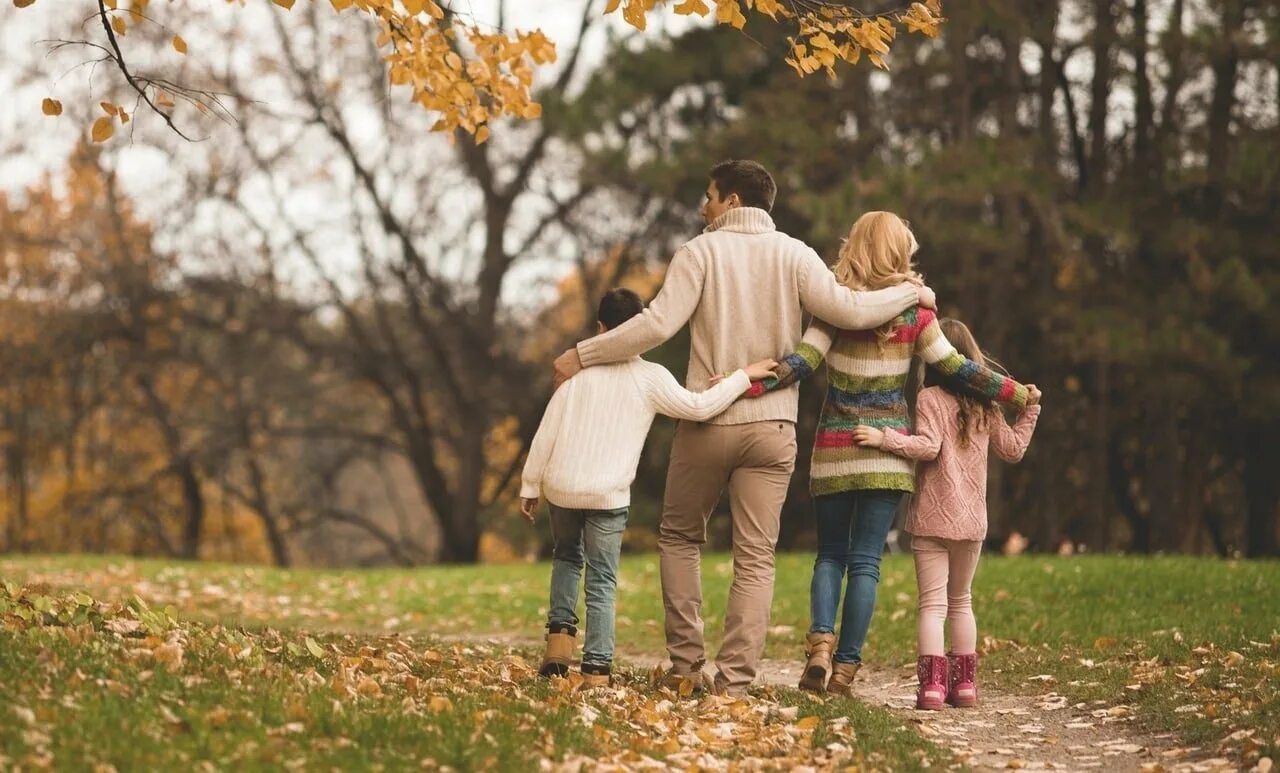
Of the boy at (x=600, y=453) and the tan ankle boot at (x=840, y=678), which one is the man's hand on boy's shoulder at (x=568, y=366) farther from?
the tan ankle boot at (x=840, y=678)

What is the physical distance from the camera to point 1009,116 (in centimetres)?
1836

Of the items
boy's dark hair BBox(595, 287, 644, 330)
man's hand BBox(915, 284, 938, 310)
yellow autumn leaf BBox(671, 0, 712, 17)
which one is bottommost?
boy's dark hair BBox(595, 287, 644, 330)

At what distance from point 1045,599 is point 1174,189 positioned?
29.6 feet

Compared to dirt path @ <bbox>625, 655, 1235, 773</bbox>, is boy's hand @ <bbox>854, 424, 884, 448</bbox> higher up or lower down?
higher up

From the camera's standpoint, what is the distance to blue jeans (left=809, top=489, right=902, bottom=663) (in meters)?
6.31

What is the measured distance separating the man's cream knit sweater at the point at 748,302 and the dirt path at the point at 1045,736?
1500mm

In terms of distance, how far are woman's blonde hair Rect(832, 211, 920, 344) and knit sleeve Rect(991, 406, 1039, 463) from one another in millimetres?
729

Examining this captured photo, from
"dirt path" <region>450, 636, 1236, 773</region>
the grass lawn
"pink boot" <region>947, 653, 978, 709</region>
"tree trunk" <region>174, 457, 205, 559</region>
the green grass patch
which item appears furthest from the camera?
"tree trunk" <region>174, 457, 205, 559</region>

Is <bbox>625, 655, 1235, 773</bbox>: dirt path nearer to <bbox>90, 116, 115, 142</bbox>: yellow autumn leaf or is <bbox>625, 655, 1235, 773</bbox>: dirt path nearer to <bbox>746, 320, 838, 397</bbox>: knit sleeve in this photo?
<bbox>746, 320, 838, 397</bbox>: knit sleeve

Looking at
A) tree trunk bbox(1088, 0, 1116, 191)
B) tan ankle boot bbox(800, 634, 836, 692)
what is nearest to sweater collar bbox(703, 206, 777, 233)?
tan ankle boot bbox(800, 634, 836, 692)

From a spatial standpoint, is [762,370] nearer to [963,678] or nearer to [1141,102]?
[963,678]

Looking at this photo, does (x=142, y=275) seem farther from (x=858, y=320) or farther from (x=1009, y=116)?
(x=858, y=320)

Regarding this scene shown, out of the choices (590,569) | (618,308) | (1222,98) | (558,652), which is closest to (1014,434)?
(618,308)

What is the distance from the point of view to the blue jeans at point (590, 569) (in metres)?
6.07
